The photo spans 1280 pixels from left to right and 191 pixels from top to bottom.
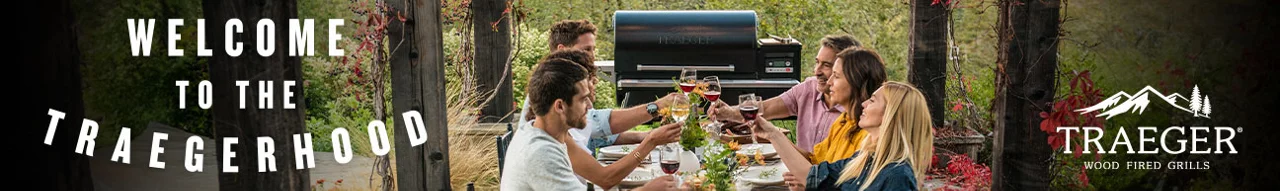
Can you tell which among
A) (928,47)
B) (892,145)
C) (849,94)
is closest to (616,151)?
(849,94)

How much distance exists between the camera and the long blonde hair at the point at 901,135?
9.85ft

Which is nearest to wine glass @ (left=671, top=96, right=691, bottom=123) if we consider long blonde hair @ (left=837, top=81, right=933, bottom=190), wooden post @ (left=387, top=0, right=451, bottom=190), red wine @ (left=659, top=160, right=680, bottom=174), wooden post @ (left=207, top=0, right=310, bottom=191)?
red wine @ (left=659, top=160, right=680, bottom=174)

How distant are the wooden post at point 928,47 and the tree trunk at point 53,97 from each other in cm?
404

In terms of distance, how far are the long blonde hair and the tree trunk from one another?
2913mm

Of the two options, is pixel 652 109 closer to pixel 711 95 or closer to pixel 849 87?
pixel 711 95

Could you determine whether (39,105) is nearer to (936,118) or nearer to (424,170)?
(424,170)

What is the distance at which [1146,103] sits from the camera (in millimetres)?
5871

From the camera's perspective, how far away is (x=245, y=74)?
3.65 m

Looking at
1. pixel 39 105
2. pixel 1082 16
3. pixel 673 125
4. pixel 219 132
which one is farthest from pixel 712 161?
pixel 1082 16

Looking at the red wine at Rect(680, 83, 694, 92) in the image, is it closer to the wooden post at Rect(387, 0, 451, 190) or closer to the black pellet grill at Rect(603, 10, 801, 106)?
the wooden post at Rect(387, 0, 451, 190)

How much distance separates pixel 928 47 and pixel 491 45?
2375 millimetres

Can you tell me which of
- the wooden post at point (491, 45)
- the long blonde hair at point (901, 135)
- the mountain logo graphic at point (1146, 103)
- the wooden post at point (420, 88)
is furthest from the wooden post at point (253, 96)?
the mountain logo graphic at point (1146, 103)

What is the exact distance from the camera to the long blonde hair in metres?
3.00

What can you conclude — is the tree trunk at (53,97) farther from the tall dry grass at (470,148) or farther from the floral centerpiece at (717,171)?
the floral centerpiece at (717,171)
